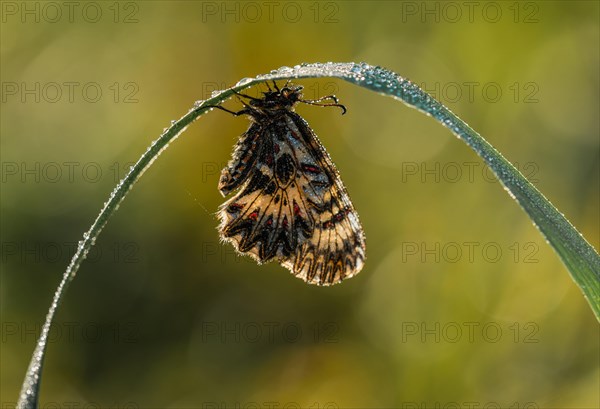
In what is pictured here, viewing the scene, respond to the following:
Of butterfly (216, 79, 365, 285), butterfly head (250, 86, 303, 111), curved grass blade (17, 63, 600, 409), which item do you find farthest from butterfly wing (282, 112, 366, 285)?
curved grass blade (17, 63, 600, 409)

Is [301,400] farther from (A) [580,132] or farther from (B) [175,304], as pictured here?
(A) [580,132]

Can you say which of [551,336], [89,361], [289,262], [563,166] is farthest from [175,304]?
[563,166]

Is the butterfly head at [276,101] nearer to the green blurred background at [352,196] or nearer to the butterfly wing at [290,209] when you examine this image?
the butterfly wing at [290,209]

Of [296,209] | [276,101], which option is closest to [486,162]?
[276,101]

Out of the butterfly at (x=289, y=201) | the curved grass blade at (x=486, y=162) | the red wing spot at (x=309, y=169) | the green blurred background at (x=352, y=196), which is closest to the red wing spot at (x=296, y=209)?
the butterfly at (x=289, y=201)

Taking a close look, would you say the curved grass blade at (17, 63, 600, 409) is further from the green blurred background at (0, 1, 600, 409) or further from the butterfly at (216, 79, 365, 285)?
the green blurred background at (0, 1, 600, 409)
